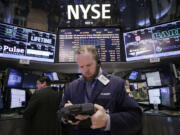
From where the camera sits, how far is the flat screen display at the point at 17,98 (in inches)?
108

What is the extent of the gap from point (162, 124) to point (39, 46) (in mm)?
2415

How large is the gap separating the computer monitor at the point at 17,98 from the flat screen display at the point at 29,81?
0.13 m

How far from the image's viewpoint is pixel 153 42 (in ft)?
8.70

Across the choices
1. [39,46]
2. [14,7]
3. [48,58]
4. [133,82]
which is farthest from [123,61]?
[14,7]

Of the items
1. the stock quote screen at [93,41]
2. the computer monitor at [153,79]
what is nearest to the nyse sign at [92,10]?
the stock quote screen at [93,41]

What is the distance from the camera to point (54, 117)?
2.53m

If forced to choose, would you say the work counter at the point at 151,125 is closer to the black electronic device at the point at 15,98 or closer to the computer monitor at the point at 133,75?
the black electronic device at the point at 15,98

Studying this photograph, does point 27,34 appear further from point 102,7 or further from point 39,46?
point 102,7

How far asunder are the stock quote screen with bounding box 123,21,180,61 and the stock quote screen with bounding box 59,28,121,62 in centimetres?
22

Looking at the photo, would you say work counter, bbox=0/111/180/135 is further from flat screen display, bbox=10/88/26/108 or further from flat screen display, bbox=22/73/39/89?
flat screen display, bbox=22/73/39/89

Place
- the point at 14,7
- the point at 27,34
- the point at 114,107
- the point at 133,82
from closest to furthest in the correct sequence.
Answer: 1. the point at 114,107
2. the point at 27,34
3. the point at 133,82
4. the point at 14,7

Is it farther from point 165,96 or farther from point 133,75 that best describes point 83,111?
point 133,75

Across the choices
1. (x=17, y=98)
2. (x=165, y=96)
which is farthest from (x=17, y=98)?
(x=165, y=96)

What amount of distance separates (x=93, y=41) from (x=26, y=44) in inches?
49.1
